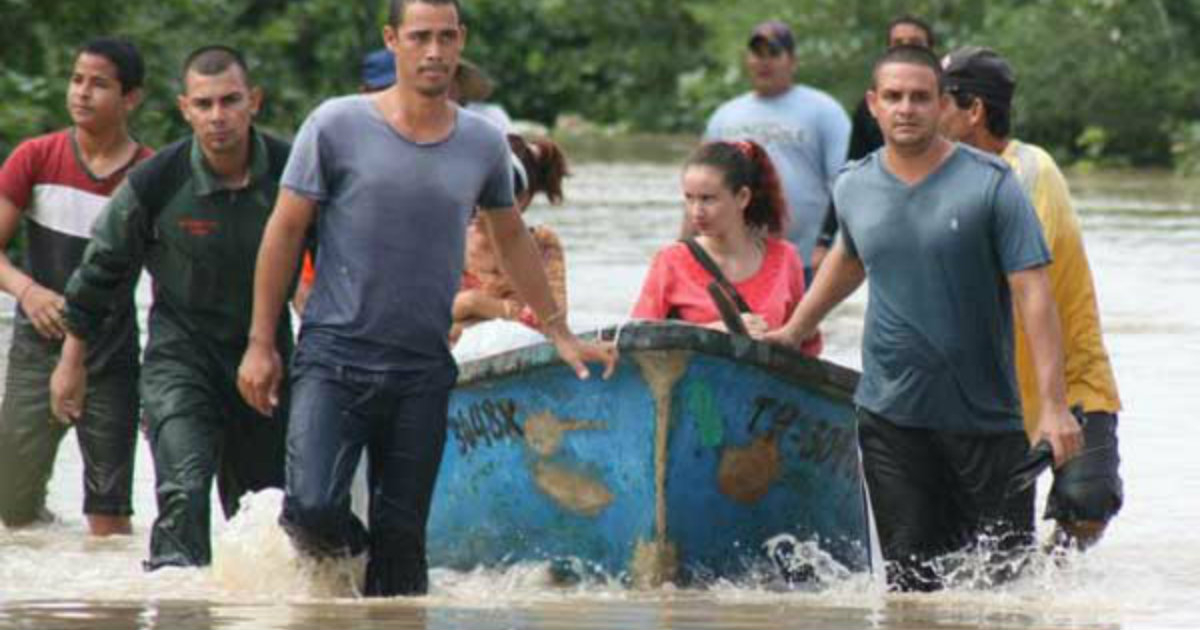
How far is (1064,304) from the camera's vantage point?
9281 millimetres

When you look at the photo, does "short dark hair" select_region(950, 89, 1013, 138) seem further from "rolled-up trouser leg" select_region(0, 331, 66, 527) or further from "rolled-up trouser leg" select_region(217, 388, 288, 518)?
"rolled-up trouser leg" select_region(0, 331, 66, 527)

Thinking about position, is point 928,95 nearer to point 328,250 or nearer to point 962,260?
point 962,260

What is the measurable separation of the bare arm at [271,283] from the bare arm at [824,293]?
1641 mm

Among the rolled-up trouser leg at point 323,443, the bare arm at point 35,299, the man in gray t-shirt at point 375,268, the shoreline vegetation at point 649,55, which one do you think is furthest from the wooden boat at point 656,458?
the shoreline vegetation at point 649,55

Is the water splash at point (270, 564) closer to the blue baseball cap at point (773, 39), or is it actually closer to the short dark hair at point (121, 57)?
the short dark hair at point (121, 57)

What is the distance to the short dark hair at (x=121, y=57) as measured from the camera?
10492 millimetres

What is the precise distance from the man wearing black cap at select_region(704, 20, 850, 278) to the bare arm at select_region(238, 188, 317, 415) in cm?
629

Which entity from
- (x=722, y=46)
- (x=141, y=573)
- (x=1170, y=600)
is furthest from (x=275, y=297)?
(x=722, y=46)

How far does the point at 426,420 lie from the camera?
855 cm

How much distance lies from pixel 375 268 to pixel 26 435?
120 inches

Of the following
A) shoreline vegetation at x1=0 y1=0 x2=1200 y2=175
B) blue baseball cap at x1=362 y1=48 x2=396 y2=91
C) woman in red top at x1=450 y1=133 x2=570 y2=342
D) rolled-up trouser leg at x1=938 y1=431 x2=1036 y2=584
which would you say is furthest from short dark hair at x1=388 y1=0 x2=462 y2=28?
shoreline vegetation at x1=0 y1=0 x2=1200 y2=175

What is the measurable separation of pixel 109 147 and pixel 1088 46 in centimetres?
2620

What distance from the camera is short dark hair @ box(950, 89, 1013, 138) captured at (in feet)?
30.7

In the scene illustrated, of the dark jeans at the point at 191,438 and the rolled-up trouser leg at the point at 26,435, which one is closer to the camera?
the dark jeans at the point at 191,438
